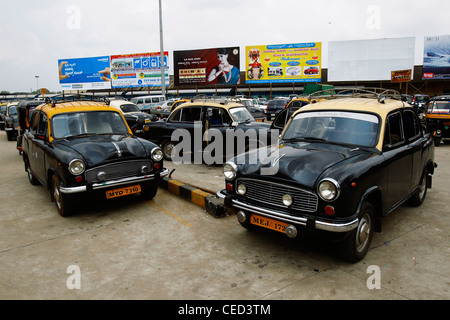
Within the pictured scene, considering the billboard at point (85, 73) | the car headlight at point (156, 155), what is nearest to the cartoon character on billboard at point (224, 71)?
the billboard at point (85, 73)

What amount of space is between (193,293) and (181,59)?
37582 millimetres

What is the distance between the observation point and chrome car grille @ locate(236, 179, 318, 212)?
3.86 m

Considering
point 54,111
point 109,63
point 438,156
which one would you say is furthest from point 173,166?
point 109,63

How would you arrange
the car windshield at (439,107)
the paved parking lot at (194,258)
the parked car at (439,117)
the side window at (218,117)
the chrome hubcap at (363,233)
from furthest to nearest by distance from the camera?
the car windshield at (439,107)
the parked car at (439,117)
the side window at (218,117)
the chrome hubcap at (363,233)
the paved parking lot at (194,258)

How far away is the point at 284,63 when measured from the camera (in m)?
36.7

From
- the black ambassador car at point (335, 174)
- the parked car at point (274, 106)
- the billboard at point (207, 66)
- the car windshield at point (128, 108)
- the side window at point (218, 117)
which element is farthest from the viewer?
the billboard at point (207, 66)

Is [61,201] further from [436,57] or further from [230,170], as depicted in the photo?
[436,57]

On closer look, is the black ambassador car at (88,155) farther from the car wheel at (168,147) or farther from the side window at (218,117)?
the car wheel at (168,147)

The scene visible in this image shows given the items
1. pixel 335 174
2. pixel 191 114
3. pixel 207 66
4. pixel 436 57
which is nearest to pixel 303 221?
pixel 335 174

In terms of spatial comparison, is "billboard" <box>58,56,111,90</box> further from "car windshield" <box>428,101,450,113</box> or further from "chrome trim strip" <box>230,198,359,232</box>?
"chrome trim strip" <box>230,198,359,232</box>

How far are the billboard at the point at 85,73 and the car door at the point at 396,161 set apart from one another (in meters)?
40.1

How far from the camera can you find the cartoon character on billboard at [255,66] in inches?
1465

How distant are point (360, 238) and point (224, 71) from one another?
34.8 m

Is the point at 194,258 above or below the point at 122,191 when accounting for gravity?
below
